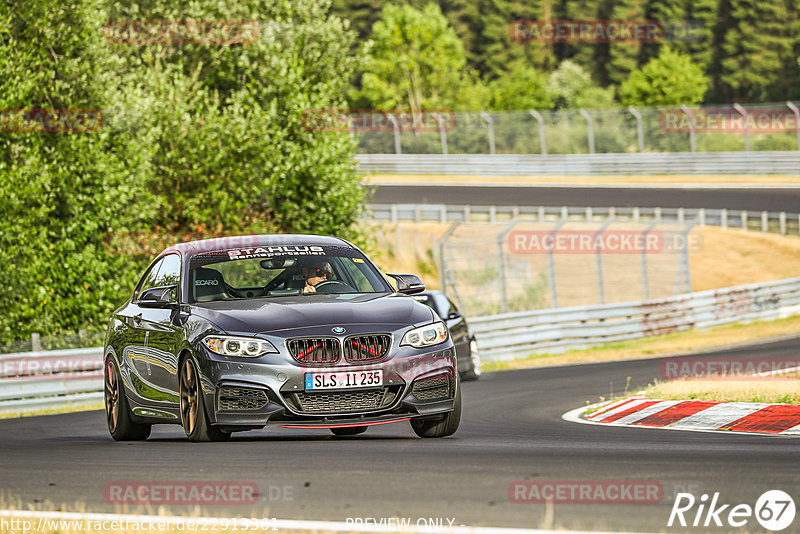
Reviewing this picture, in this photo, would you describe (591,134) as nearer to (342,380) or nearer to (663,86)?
(663,86)

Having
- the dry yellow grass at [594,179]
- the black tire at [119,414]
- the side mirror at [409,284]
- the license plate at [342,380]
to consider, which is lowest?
the dry yellow grass at [594,179]

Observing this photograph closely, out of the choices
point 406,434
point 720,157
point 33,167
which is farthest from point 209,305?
point 720,157

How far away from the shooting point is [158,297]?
31.6ft

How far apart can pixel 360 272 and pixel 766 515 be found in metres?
4.95

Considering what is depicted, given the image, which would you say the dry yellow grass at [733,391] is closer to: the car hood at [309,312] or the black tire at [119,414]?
the car hood at [309,312]

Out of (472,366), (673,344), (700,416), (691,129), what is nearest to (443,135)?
(691,129)

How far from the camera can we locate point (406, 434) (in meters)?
10.6

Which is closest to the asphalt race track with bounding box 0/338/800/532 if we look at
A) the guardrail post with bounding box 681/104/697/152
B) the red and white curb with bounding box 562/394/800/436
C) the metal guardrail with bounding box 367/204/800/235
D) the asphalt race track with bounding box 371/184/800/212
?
the red and white curb with bounding box 562/394/800/436

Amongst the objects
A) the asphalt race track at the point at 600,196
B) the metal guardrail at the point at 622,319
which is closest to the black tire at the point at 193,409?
the metal guardrail at the point at 622,319

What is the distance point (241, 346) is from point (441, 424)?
5.96 ft

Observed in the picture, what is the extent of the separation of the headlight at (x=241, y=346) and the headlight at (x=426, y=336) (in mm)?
963

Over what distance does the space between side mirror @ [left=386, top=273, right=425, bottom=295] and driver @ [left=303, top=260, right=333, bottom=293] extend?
21.5 inches

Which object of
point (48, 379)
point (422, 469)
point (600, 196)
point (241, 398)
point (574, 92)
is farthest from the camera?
point (574, 92)

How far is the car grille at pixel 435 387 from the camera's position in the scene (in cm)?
882
